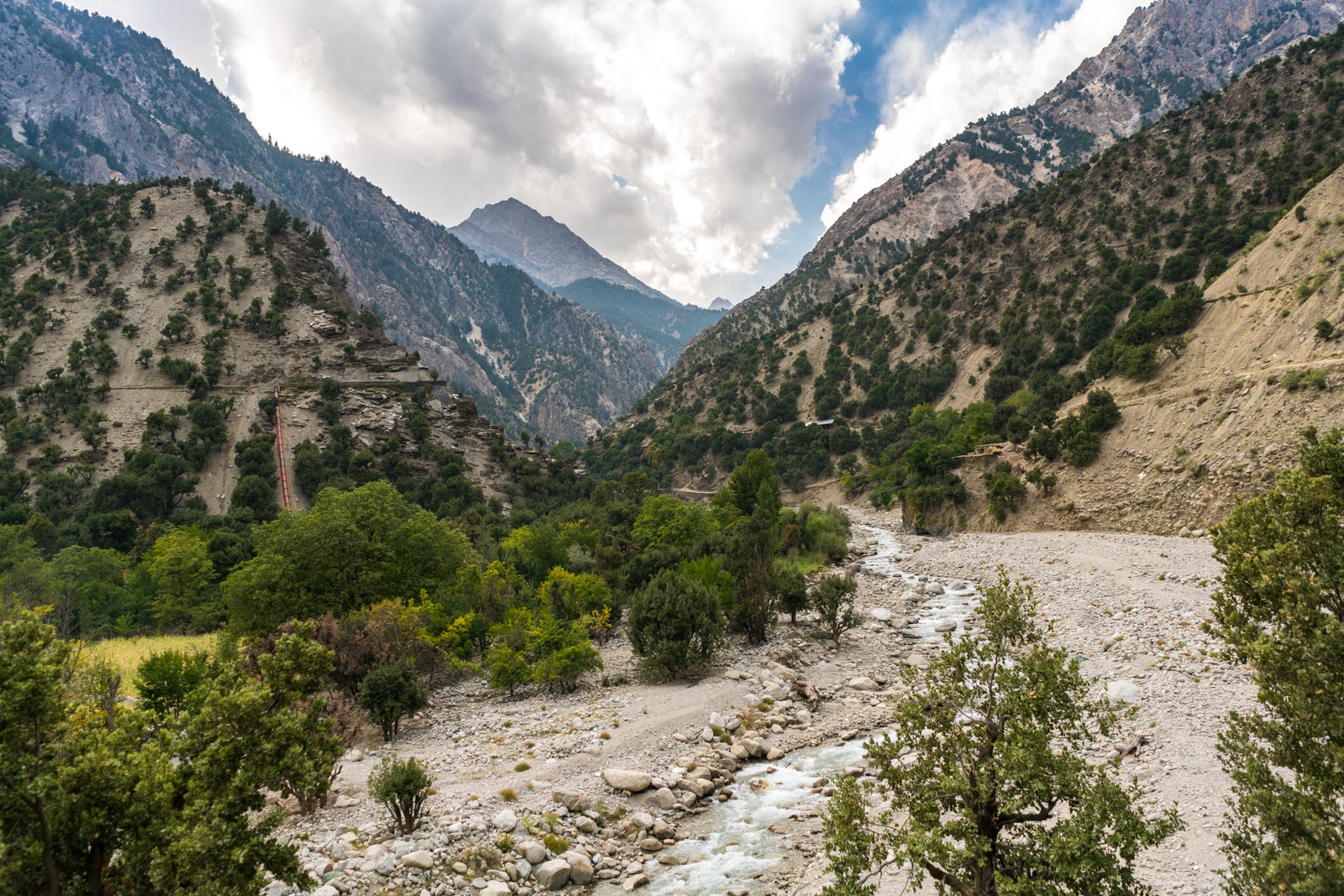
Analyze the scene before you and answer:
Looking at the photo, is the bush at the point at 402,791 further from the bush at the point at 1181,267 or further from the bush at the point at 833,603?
the bush at the point at 1181,267

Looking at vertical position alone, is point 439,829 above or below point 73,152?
below

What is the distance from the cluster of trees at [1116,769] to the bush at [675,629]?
53.0 feet

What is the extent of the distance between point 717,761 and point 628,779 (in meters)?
2.86

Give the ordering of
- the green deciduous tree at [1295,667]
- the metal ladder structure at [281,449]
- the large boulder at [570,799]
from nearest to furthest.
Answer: the green deciduous tree at [1295,667] → the large boulder at [570,799] → the metal ladder structure at [281,449]

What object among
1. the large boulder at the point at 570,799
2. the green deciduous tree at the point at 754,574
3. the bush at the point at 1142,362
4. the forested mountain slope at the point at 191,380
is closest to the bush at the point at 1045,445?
the bush at the point at 1142,362

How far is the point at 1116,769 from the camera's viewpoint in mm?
6906

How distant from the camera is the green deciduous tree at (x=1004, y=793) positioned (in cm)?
617

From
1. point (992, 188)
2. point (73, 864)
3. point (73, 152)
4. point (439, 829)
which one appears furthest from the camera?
point (992, 188)

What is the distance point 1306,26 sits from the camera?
17912 centimetres

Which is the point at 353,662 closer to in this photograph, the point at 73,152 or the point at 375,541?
the point at 375,541

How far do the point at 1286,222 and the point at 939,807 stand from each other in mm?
66599

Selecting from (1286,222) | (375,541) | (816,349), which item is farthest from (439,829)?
(816,349)

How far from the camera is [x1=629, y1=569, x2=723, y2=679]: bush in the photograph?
23594 millimetres

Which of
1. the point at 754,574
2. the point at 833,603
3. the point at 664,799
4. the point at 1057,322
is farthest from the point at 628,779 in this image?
the point at 1057,322
